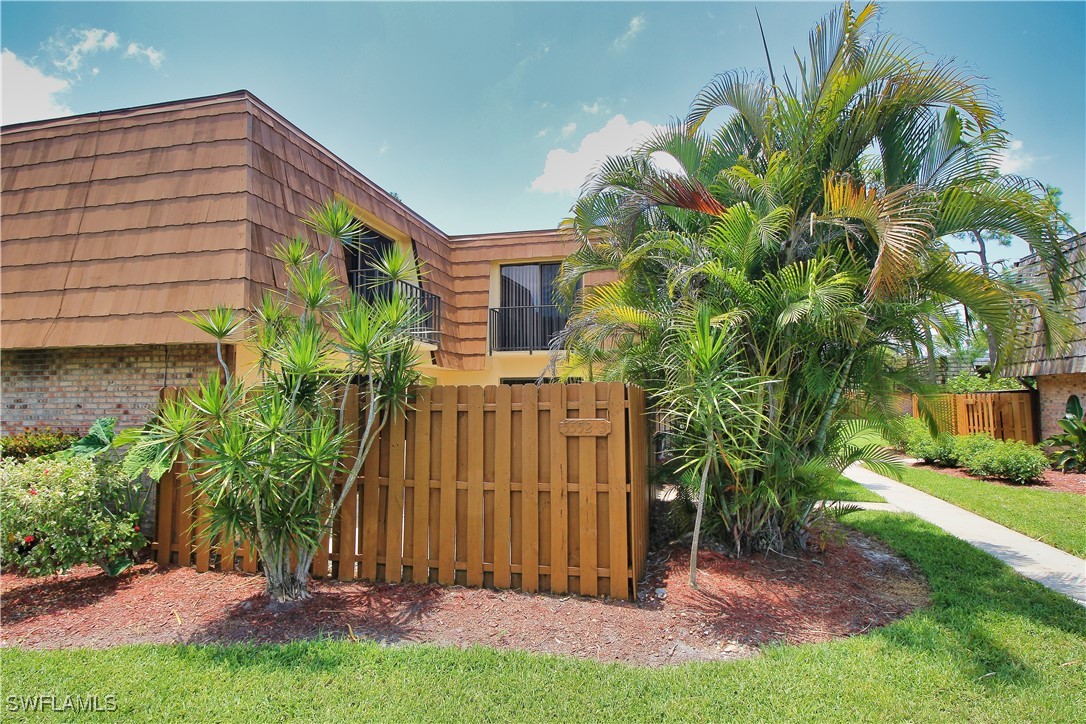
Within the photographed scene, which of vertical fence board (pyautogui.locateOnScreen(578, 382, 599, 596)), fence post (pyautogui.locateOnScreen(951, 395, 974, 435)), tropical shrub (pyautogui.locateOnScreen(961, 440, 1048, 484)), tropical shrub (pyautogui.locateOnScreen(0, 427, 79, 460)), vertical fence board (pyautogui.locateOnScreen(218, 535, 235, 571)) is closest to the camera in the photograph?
vertical fence board (pyautogui.locateOnScreen(578, 382, 599, 596))

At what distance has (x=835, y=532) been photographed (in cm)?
585

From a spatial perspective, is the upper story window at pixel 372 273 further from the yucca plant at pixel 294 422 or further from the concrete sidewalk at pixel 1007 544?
the concrete sidewalk at pixel 1007 544

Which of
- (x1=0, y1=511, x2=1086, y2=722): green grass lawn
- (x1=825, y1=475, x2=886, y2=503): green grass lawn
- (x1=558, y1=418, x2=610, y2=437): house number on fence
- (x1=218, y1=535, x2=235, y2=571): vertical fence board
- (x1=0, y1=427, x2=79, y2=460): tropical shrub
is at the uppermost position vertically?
(x1=558, y1=418, x2=610, y2=437): house number on fence

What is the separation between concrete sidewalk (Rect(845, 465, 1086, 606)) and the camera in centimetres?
507

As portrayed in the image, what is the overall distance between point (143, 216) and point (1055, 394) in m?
17.4

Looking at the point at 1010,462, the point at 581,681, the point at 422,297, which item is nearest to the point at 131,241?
the point at 422,297

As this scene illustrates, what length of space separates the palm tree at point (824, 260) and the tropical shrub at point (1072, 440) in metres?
8.63

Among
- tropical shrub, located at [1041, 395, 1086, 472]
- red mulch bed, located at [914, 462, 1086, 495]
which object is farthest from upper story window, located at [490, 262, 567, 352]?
tropical shrub, located at [1041, 395, 1086, 472]

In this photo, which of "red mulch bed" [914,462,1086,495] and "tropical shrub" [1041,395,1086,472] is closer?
"red mulch bed" [914,462,1086,495]

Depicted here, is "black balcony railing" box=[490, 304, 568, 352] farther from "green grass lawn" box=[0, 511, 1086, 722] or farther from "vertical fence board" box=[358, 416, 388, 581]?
"green grass lawn" box=[0, 511, 1086, 722]

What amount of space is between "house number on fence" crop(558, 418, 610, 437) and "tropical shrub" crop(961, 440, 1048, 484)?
34.0 feet

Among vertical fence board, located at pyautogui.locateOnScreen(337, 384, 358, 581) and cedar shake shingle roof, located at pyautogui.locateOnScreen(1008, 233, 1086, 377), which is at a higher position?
cedar shake shingle roof, located at pyautogui.locateOnScreen(1008, 233, 1086, 377)

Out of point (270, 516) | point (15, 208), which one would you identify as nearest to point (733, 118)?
point (270, 516)

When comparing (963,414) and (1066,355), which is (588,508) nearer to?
(1066,355)
